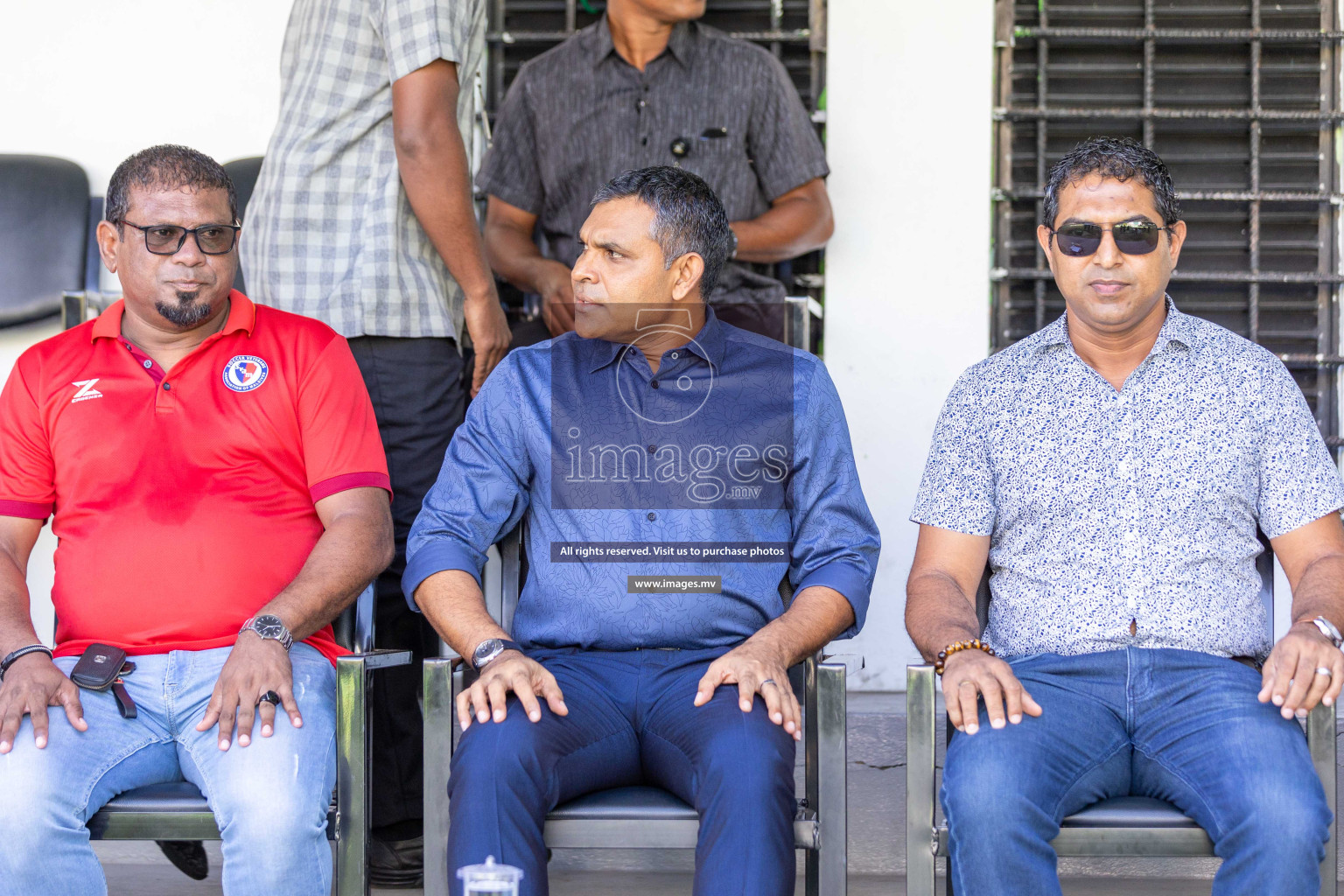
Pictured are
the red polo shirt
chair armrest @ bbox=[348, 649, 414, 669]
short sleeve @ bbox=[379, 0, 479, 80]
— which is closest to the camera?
chair armrest @ bbox=[348, 649, 414, 669]

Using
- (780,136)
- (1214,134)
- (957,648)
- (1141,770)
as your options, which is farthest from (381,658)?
(1214,134)

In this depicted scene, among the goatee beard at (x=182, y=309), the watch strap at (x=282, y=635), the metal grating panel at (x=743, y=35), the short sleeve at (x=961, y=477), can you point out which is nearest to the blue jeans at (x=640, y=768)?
the watch strap at (x=282, y=635)

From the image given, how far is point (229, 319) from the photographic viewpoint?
278 centimetres

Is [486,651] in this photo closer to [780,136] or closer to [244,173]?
[780,136]

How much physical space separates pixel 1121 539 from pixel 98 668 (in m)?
1.92

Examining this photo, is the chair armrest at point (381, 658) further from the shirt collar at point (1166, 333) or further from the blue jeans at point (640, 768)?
the shirt collar at point (1166, 333)

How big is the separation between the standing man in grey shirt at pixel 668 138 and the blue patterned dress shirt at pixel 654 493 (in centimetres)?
95

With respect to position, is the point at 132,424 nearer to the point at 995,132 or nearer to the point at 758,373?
the point at 758,373

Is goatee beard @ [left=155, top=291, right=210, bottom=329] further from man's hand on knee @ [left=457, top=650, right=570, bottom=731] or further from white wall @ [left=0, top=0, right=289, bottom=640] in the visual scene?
white wall @ [left=0, top=0, right=289, bottom=640]

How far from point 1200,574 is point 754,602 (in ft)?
2.76

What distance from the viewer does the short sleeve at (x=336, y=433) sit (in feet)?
8.85

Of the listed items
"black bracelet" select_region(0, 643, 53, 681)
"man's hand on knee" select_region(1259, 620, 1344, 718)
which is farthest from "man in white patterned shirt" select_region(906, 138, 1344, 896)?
"black bracelet" select_region(0, 643, 53, 681)

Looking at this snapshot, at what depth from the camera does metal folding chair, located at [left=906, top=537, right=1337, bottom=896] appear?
219cm

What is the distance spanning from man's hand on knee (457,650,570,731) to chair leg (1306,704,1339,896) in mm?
1271
